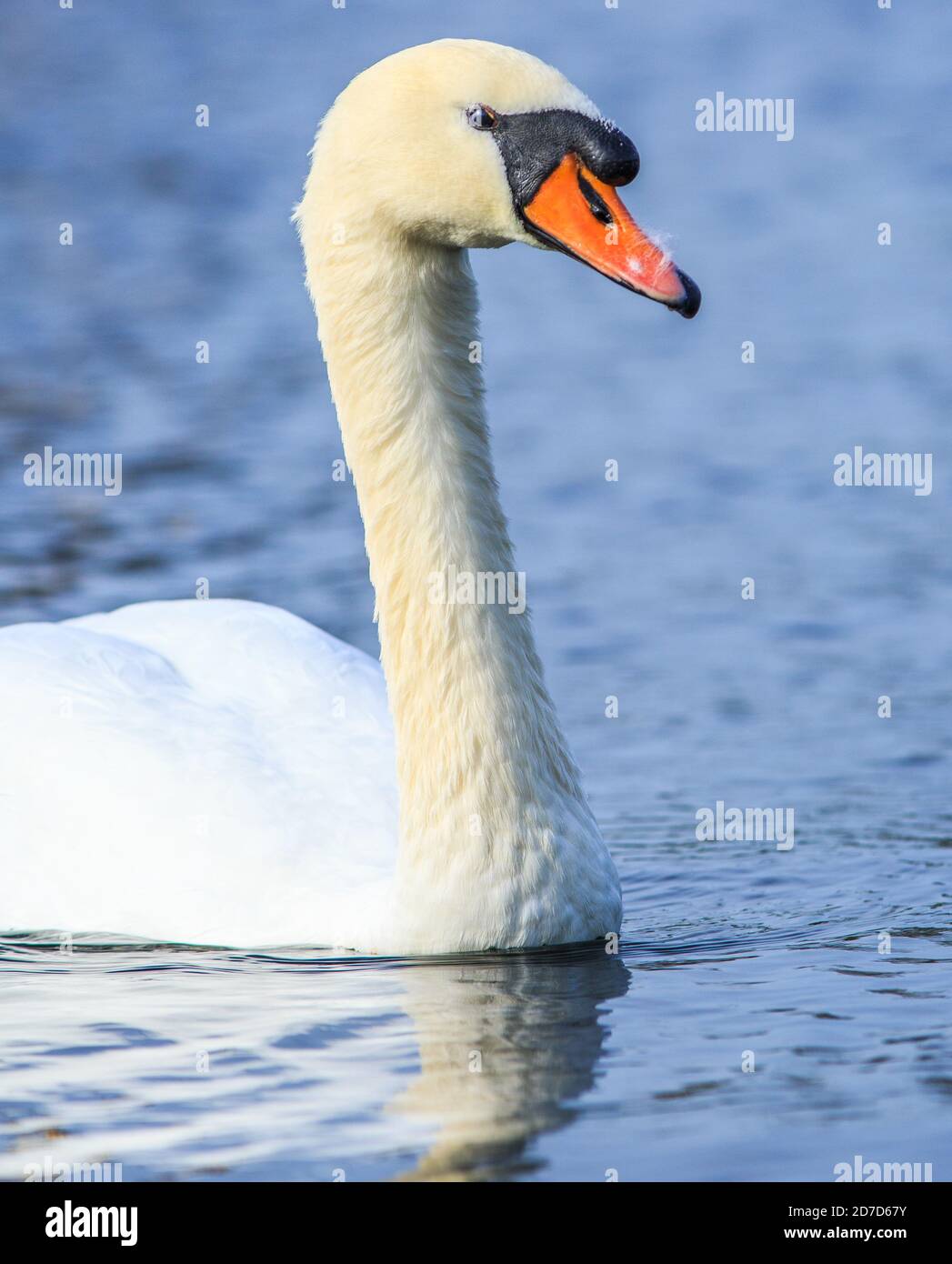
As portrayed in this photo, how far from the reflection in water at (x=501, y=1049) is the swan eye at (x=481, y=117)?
2524 millimetres

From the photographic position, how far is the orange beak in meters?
6.79

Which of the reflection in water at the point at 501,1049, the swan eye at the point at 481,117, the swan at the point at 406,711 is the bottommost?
the reflection in water at the point at 501,1049

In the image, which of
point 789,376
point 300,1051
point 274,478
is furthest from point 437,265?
point 789,376

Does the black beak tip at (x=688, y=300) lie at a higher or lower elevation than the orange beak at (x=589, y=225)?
lower

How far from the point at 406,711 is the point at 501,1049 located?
53.4 inches

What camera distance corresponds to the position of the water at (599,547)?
647 centimetres

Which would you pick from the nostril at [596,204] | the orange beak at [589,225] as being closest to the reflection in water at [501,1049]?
the orange beak at [589,225]

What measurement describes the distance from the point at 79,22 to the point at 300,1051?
70.2ft

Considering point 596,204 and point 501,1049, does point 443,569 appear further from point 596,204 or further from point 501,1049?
point 501,1049

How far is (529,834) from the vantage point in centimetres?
753

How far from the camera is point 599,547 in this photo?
41.8 ft

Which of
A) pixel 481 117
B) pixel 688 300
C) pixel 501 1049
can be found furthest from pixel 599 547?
pixel 501 1049

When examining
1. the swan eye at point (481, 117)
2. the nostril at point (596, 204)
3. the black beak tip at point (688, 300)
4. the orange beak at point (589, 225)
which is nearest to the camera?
the black beak tip at point (688, 300)

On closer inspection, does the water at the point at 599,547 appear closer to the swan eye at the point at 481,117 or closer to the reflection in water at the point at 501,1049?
the reflection in water at the point at 501,1049
